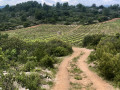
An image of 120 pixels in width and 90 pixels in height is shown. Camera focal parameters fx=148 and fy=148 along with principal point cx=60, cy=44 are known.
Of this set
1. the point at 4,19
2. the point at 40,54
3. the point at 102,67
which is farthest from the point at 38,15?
the point at 102,67

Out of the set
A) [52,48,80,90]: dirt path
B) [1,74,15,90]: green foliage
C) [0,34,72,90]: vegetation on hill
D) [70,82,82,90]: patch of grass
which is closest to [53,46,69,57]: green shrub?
[0,34,72,90]: vegetation on hill

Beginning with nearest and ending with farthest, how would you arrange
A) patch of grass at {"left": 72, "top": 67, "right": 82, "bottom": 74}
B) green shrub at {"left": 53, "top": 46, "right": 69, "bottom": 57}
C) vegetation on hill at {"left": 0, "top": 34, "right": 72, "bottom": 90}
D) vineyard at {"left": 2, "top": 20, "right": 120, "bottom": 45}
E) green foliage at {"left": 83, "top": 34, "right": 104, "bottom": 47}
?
vegetation on hill at {"left": 0, "top": 34, "right": 72, "bottom": 90}
patch of grass at {"left": 72, "top": 67, "right": 82, "bottom": 74}
green shrub at {"left": 53, "top": 46, "right": 69, "bottom": 57}
green foliage at {"left": 83, "top": 34, "right": 104, "bottom": 47}
vineyard at {"left": 2, "top": 20, "right": 120, "bottom": 45}

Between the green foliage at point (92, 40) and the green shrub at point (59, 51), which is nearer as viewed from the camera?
the green shrub at point (59, 51)

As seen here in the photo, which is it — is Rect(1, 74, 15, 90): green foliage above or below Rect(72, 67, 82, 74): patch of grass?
above

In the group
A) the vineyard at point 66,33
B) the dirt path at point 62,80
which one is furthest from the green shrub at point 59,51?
the vineyard at point 66,33

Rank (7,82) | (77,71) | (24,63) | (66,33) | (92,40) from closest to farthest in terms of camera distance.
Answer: (7,82) < (77,71) < (24,63) < (92,40) < (66,33)

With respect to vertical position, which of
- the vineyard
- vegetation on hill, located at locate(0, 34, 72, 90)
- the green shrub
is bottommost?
the vineyard

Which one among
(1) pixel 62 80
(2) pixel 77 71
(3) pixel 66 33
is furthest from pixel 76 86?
(3) pixel 66 33

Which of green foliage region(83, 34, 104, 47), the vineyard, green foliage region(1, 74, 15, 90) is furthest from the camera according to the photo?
the vineyard

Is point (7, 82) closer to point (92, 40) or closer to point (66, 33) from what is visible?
point (92, 40)

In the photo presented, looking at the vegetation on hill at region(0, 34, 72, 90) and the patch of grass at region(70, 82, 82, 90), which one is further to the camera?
the patch of grass at region(70, 82, 82, 90)

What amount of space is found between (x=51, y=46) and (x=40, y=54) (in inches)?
201

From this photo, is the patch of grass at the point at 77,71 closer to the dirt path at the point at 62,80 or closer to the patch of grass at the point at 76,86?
the dirt path at the point at 62,80

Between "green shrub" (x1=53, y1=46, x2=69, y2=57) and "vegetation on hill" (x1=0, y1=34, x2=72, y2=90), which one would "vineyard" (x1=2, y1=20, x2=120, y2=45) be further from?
"vegetation on hill" (x1=0, y1=34, x2=72, y2=90)
